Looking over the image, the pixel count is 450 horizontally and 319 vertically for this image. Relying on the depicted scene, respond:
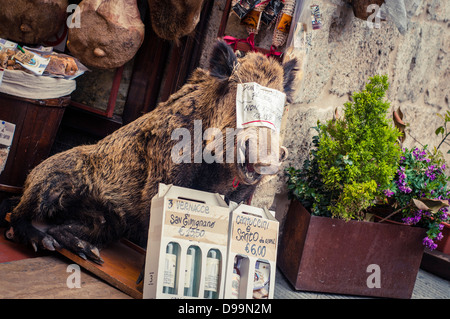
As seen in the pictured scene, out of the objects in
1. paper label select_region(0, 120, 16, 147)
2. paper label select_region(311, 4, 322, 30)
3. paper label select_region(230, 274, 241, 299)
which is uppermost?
paper label select_region(311, 4, 322, 30)

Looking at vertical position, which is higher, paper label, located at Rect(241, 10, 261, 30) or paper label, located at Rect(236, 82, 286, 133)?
paper label, located at Rect(241, 10, 261, 30)

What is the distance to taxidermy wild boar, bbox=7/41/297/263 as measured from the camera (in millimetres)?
2361

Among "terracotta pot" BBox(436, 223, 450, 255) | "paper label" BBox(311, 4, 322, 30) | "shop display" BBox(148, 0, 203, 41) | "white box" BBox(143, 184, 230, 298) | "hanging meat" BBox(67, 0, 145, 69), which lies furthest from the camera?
"terracotta pot" BBox(436, 223, 450, 255)

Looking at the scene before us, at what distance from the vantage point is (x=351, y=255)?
305 cm

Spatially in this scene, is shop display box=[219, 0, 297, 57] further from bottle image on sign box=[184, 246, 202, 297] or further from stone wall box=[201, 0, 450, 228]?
bottle image on sign box=[184, 246, 202, 297]

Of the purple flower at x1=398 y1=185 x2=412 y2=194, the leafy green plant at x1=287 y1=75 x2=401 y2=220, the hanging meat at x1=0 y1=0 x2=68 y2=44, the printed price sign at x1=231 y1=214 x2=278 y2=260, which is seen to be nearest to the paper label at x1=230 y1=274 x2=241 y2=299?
the printed price sign at x1=231 y1=214 x2=278 y2=260

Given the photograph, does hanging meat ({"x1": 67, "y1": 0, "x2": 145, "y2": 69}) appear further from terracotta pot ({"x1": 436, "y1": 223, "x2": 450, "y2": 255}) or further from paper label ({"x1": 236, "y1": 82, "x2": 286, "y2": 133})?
terracotta pot ({"x1": 436, "y1": 223, "x2": 450, "y2": 255})

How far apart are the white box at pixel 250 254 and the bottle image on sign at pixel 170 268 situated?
252 millimetres

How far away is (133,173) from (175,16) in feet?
3.65

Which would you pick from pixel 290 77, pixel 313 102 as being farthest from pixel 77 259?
pixel 313 102

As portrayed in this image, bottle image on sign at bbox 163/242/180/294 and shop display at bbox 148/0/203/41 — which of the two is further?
shop display at bbox 148/0/203/41

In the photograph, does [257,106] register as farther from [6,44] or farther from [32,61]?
[6,44]

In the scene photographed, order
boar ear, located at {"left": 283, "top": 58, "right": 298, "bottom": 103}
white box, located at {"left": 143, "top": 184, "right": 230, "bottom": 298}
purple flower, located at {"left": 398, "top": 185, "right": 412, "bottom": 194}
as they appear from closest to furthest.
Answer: white box, located at {"left": 143, "top": 184, "right": 230, "bottom": 298} → boar ear, located at {"left": 283, "top": 58, "right": 298, "bottom": 103} → purple flower, located at {"left": 398, "top": 185, "right": 412, "bottom": 194}

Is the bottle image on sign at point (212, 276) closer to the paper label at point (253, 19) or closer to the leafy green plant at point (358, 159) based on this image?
the leafy green plant at point (358, 159)
